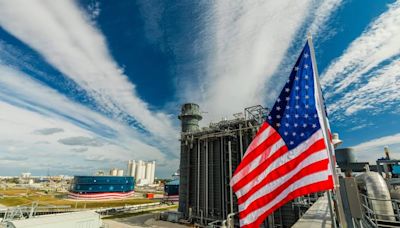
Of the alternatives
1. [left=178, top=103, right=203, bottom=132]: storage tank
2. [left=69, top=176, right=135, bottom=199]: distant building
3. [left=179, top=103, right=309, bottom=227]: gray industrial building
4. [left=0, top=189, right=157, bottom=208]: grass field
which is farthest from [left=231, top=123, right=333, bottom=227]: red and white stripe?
[left=69, top=176, right=135, bottom=199]: distant building

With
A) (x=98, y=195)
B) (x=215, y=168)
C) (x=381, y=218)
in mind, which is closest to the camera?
(x=381, y=218)

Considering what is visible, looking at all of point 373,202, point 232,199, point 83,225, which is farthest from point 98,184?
point 373,202

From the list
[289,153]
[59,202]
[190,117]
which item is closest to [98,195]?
[59,202]

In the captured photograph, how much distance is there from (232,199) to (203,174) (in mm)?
7136

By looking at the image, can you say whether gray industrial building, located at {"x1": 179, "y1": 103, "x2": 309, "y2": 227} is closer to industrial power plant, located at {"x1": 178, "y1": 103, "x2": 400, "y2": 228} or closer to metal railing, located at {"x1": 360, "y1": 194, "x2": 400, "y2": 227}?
industrial power plant, located at {"x1": 178, "y1": 103, "x2": 400, "y2": 228}

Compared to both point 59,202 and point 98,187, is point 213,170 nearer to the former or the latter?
point 59,202

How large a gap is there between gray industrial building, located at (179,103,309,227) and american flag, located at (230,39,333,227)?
21.4 m

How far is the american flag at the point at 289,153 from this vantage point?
585cm

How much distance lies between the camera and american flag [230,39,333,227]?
5846 mm

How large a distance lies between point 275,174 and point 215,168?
89.6 feet

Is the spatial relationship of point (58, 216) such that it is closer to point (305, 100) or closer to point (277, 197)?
point (277, 197)

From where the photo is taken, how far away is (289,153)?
6.29 metres

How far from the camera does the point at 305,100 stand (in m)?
6.34

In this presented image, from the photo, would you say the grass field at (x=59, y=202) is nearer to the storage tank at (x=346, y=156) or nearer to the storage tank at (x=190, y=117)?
the storage tank at (x=190, y=117)
